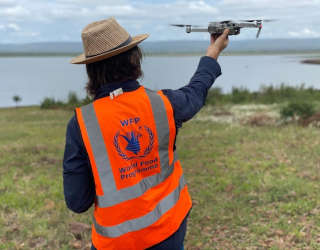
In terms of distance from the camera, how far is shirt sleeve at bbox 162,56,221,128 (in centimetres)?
192

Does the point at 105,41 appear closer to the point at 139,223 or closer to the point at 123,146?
the point at 123,146

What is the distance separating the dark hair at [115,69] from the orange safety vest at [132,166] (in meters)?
0.10

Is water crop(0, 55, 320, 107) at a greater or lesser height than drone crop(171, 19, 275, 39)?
lesser

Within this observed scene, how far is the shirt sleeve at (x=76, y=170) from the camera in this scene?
181cm

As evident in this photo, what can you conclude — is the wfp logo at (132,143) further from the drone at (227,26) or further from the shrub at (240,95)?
the shrub at (240,95)

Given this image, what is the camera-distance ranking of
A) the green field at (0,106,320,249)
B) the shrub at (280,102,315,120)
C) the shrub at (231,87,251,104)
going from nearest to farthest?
the green field at (0,106,320,249) → the shrub at (280,102,315,120) → the shrub at (231,87,251,104)

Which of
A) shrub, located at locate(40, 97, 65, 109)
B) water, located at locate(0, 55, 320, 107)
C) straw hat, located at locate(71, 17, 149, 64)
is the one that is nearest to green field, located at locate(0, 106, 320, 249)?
water, located at locate(0, 55, 320, 107)

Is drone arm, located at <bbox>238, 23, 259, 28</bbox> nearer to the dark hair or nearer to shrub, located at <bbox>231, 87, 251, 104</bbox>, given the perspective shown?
the dark hair

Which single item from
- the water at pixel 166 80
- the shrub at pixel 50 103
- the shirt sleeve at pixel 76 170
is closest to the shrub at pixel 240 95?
the water at pixel 166 80

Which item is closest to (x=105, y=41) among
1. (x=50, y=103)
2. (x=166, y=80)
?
(x=50, y=103)

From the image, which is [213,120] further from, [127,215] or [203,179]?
[127,215]

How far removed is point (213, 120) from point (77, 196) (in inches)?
451

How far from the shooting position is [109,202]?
186 centimetres

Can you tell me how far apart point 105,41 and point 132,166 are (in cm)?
63
